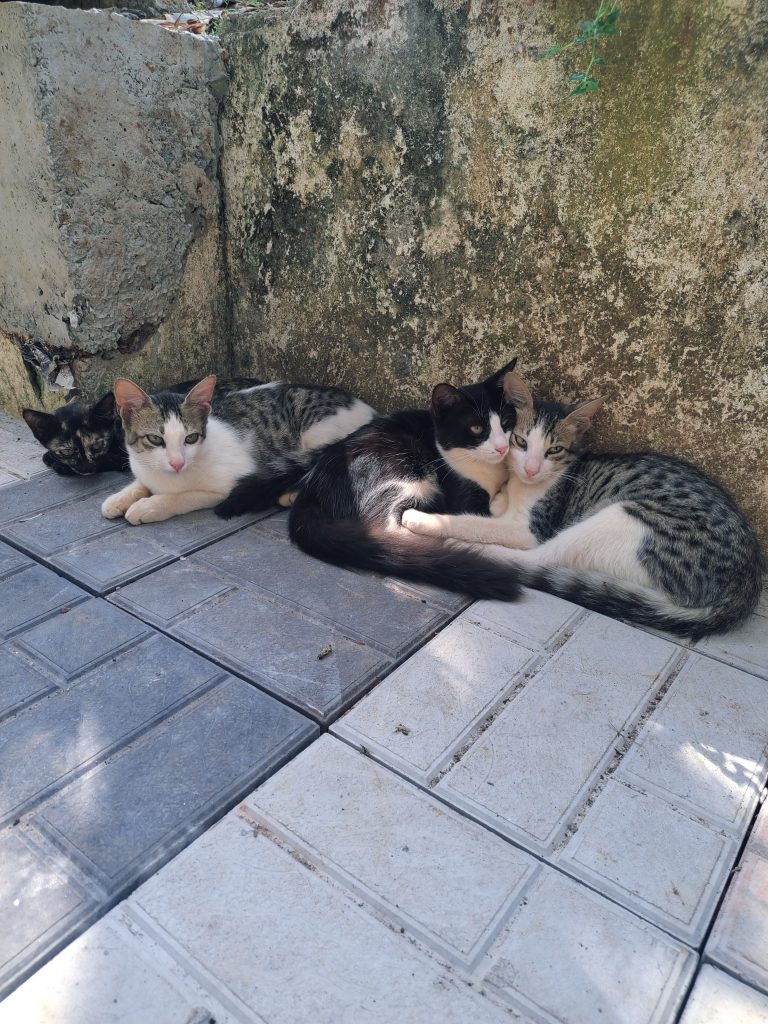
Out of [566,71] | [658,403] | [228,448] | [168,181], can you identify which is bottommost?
[228,448]

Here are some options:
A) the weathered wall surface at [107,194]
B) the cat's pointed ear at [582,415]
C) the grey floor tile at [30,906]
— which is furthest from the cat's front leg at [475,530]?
the weathered wall surface at [107,194]

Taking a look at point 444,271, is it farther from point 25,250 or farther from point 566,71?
point 25,250

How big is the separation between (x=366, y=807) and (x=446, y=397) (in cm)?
167

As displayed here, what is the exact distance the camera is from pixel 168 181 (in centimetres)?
329

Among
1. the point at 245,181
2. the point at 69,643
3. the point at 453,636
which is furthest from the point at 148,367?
the point at 453,636

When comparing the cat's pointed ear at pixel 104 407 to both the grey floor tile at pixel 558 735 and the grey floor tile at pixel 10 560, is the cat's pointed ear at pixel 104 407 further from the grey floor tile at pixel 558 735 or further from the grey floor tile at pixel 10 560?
the grey floor tile at pixel 558 735

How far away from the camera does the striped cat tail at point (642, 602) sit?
2248 mm

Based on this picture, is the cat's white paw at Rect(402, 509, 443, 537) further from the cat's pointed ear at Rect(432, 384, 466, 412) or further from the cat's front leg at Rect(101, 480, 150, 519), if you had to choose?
the cat's front leg at Rect(101, 480, 150, 519)

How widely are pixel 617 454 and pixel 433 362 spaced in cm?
96

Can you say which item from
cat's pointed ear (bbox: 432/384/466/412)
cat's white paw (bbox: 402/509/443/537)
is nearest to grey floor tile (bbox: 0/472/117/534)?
cat's white paw (bbox: 402/509/443/537)

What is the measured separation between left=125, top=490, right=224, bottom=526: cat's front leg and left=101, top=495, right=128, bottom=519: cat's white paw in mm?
57

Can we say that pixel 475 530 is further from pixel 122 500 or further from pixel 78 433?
pixel 78 433

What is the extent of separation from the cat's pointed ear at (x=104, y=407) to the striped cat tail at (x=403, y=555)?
44.9 inches

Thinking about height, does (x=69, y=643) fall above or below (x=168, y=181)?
below
